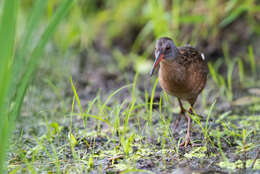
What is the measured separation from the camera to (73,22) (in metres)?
5.21

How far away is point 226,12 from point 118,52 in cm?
183

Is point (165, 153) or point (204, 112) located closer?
point (165, 153)

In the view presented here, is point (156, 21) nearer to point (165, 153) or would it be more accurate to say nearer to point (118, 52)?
point (118, 52)

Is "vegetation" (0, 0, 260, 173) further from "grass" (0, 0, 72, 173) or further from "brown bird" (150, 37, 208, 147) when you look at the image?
"brown bird" (150, 37, 208, 147)

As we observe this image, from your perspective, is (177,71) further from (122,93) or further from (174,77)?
(122,93)

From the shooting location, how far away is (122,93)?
4148 mm

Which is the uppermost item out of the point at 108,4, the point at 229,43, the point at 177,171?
the point at 108,4

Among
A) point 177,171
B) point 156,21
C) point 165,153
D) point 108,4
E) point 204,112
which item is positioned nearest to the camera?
point 177,171

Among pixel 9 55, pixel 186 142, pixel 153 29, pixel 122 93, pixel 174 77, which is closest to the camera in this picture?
pixel 9 55

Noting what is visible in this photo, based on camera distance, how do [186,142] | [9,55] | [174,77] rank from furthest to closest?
1. [174,77]
2. [186,142]
3. [9,55]

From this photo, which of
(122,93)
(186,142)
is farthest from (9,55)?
(122,93)

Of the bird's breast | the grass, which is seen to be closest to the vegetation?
the grass

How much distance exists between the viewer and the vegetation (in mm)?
2113

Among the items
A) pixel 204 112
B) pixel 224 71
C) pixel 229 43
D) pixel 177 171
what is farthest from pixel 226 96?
pixel 177 171
